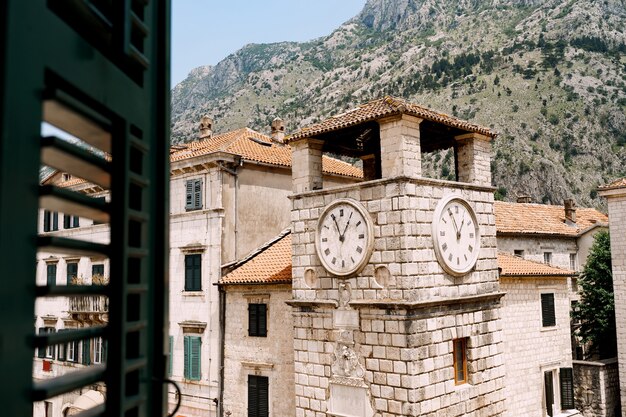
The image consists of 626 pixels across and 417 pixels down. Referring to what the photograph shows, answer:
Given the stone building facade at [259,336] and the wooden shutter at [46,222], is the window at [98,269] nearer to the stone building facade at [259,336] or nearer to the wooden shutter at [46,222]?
the wooden shutter at [46,222]

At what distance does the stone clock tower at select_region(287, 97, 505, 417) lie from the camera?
521 inches

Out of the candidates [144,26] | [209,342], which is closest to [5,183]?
[144,26]

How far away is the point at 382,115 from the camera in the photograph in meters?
14.0

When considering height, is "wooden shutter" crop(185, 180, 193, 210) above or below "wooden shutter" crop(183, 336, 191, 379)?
above

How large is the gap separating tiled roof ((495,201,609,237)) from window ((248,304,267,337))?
53.0 feet

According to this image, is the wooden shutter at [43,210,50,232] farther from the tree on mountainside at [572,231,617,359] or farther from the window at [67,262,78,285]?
the tree on mountainside at [572,231,617,359]

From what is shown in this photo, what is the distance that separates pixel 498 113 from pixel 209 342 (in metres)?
81.0

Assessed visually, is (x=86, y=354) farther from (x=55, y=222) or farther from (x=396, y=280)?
(x=396, y=280)

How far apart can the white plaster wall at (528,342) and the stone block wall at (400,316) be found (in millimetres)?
5390

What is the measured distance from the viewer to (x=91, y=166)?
1.77 meters

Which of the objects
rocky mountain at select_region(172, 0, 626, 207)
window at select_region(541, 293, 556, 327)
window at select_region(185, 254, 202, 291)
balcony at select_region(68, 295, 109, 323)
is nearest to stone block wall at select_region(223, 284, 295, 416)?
window at select_region(185, 254, 202, 291)

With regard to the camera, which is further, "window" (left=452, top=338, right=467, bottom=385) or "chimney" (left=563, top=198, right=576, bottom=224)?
"chimney" (left=563, top=198, right=576, bottom=224)

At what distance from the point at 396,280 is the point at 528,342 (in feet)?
34.9

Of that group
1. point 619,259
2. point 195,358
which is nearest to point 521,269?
point 619,259
